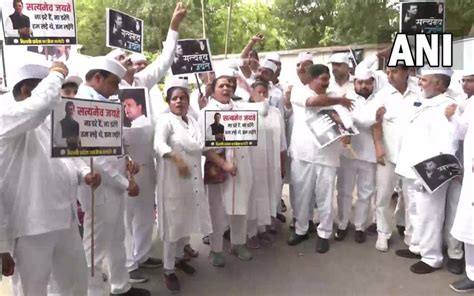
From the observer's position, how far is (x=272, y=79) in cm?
588

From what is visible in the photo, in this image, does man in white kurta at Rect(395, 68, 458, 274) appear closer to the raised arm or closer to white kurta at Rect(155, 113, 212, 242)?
white kurta at Rect(155, 113, 212, 242)

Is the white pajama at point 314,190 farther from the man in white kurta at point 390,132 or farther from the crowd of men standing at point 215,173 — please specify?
the man in white kurta at point 390,132

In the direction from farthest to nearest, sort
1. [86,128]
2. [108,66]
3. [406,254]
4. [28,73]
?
1. [406,254]
2. [108,66]
3. [86,128]
4. [28,73]

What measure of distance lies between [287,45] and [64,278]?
14647 mm

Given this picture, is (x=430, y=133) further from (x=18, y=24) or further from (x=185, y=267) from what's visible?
(x=18, y=24)

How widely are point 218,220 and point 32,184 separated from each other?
2.11 metres

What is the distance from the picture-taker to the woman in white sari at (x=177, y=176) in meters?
4.00

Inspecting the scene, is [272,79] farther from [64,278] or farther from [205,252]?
[64,278]

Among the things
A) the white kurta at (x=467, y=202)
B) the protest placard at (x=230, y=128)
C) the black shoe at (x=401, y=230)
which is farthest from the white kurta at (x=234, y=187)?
the black shoe at (x=401, y=230)

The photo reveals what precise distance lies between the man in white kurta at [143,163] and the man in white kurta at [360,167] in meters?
2.05

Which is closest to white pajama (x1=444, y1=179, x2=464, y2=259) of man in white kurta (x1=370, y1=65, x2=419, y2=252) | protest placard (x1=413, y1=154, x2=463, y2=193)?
protest placard (x1=413, y1=154, x2=463, y2=193)

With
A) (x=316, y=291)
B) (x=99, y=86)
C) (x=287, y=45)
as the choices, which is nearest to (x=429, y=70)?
(x=316, y=291)

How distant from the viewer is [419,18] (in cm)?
599

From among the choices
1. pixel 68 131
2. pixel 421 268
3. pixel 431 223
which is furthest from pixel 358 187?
pixel 68 131
